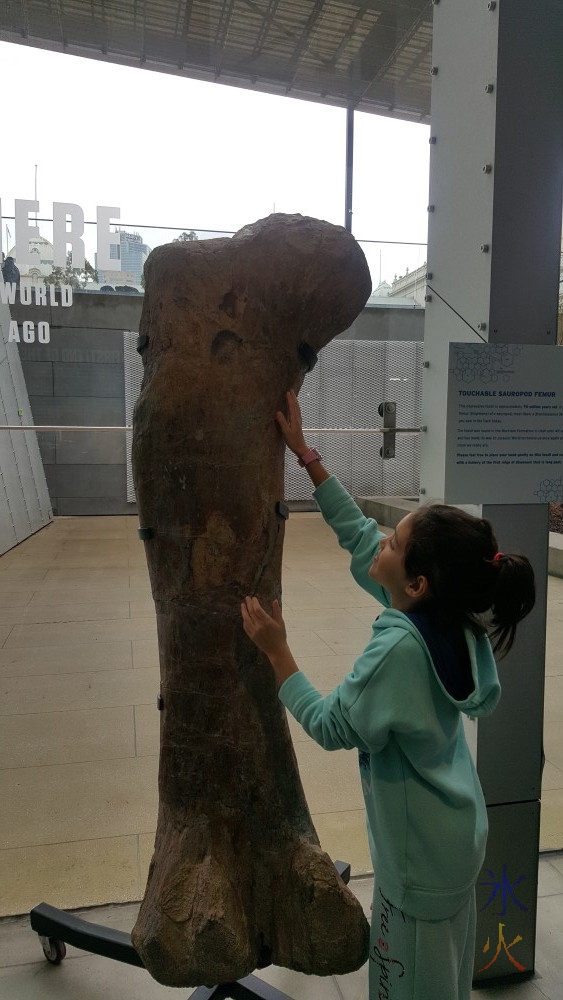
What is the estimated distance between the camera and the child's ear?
3.94 feet

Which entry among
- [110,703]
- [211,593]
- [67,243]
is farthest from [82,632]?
[67,243]

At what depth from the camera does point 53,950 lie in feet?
6.41

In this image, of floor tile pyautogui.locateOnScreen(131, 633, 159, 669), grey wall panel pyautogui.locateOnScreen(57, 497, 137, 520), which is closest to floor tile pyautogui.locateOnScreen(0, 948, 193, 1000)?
floor tile pyautogui.locateOnScreen(131, 633, 159, 669)

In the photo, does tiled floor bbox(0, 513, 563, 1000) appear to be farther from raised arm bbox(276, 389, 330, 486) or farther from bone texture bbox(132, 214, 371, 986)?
raised arm bbox(276, 389, 330, 486)

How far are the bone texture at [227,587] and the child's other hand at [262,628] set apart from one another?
0.18 ft

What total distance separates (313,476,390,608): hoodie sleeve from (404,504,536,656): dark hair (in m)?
0.33

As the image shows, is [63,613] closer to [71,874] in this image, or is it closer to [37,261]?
[71,874]

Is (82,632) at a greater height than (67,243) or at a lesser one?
lesser

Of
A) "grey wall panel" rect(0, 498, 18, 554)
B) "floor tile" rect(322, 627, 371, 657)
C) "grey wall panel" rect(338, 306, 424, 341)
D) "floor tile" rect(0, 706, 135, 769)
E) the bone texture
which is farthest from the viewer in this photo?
"grey wall panel" rect(338, 306, 424, 341)

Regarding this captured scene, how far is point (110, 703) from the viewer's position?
12.4 feet

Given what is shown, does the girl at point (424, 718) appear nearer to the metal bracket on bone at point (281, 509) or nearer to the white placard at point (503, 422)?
the metal bracket on bone at point (281, 509)

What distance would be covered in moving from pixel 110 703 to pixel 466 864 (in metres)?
2.84

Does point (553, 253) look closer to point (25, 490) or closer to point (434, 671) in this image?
point (434, 671)

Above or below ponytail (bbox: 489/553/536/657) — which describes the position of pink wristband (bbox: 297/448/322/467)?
above
